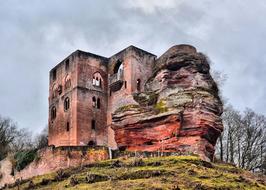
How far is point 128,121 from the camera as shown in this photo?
46.5 m

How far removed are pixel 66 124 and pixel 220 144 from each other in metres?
16.4

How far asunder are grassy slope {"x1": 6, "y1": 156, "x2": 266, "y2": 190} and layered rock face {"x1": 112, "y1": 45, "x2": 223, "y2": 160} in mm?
4738

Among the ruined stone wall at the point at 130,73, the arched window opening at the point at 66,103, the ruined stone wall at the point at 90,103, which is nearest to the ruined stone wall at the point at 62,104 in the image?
the arched window opening at the point at 66,103

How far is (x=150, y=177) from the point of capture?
3388 cm

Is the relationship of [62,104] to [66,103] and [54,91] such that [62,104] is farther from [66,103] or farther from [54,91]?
[54,91]

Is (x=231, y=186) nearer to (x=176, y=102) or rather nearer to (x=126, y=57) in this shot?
(x=176, y=102)

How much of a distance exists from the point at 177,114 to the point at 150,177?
11.2m

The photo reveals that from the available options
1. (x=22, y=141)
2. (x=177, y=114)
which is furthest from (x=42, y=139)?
(x=177, y=114)

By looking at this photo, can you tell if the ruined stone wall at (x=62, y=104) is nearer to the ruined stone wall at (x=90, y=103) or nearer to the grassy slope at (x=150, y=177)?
the ruined stone wall at (x=90, y=103)

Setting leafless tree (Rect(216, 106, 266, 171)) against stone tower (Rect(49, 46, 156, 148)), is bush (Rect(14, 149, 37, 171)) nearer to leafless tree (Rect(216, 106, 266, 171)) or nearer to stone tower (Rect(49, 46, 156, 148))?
stone tower (Rect(49, 46, 156, 148))

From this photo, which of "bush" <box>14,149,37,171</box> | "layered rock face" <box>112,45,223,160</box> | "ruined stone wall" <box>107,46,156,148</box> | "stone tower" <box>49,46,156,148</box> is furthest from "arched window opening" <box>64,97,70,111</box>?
"bush" <box>14,149,37,171</box>

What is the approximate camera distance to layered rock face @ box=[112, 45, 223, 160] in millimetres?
44031

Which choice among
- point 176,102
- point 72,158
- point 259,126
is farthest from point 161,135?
point 259,126

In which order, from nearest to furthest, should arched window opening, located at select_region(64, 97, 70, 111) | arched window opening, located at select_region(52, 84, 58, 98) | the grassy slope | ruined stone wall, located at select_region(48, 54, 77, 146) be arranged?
the grassy slope → ruined stone wall, located at select_region(48, 54, 77, 146) → arched window opening, located at select_region(64, 97, 70, 111) → arched window opening, located at select_region(52, 84, 58, 98)
